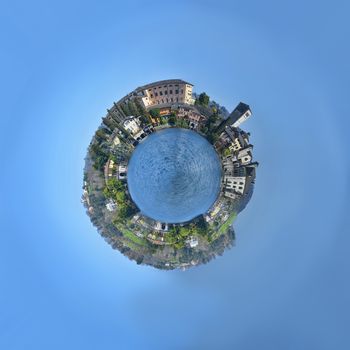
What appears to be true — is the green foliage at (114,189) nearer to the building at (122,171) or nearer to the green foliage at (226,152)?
the building at (122,171)

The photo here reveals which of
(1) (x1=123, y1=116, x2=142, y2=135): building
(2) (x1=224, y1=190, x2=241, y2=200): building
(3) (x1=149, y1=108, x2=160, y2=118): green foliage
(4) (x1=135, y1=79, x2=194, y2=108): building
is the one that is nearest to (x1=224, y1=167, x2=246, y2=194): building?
(2) (x1=224, y1=190, x2=241, y2=200): building

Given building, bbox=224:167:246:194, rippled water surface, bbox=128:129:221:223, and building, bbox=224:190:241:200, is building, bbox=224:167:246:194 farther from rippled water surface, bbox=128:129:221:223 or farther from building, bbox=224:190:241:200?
rippled water surface, bbox=128:129:221:223

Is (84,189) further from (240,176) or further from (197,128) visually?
(240,176)

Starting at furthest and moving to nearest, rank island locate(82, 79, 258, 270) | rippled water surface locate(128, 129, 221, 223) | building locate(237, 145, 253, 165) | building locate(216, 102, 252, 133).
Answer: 1. island locate(82, 79, 258, 270)
2. building locate(237, 145, 253, 165)
3. building locate(216, 102, 252, 133)
4. rippled water surface locate(128, 129, 221, 223)

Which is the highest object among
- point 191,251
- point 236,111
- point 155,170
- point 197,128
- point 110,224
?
point 236,111

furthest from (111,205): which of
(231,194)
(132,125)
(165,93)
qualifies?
(165,93)

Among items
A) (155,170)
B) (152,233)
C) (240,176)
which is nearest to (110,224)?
(152,233)

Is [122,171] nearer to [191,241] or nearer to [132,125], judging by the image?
[132,125]
